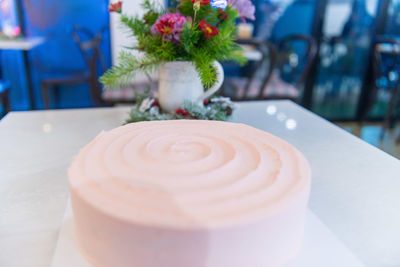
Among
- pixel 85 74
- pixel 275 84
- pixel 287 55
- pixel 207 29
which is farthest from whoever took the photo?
pixel 287 55

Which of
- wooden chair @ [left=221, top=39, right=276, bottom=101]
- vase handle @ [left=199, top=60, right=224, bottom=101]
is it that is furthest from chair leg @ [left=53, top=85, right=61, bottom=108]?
vase handle @ [left=199, top=60, right=224, bottom=101]

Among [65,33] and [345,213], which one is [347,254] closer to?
[345,213]

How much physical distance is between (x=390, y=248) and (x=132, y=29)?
79 cm

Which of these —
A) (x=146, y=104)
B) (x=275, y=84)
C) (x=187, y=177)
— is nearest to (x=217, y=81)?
(x=146, y=104)

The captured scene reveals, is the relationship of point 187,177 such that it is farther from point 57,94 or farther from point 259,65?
point 57,94

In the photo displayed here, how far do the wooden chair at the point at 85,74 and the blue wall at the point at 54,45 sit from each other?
75 millimetres

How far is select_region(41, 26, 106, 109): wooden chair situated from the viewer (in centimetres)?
254

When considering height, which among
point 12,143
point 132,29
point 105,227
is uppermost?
point 132,29

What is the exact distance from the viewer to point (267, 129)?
1.01 m

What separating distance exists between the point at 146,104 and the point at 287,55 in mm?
2606

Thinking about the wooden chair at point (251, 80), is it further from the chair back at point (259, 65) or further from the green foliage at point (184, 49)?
the green foliage at point (184, 49)

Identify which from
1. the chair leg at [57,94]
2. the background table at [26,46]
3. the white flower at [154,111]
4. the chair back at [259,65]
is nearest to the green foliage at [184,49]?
the white flower at [154,111]

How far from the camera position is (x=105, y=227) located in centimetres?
39

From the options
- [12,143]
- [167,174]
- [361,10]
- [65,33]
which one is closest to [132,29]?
[12,143]
